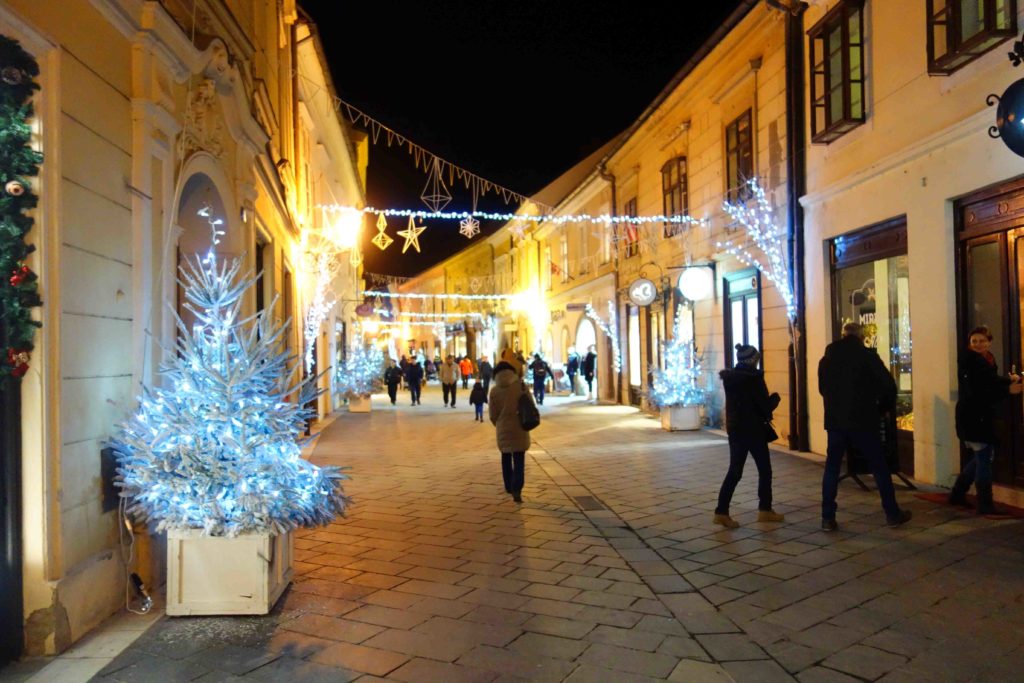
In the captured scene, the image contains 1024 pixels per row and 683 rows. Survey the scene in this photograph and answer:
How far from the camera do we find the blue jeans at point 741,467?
698 centimetres

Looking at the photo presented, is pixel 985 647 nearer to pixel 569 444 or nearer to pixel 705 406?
pixel 569 444

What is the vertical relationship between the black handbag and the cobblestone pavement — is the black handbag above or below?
above

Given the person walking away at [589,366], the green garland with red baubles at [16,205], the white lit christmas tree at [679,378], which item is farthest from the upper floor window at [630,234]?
the green garland with red baubles at [16,205]

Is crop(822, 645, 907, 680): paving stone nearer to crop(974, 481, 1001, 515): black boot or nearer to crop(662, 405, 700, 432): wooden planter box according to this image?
crop(974, 481, 1001, 515): black boot

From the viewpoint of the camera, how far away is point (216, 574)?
15.7ft

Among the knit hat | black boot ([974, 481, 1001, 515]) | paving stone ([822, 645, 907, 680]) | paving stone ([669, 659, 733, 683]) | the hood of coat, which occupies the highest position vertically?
the knit hat

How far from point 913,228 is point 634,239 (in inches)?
431

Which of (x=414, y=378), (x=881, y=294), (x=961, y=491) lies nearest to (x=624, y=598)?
(x=961, y=491)

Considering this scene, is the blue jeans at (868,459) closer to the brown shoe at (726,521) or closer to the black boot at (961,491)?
the brown shoe at (726,521)

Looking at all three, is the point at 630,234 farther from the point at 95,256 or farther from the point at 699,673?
the point at 699,673

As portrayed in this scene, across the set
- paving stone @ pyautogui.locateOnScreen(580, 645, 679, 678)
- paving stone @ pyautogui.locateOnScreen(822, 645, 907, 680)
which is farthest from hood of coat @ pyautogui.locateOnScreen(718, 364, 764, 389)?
paving stone @ pyautogui.locateOnScreen(580, 645, 679, 678)

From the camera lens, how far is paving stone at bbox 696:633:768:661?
4.19m

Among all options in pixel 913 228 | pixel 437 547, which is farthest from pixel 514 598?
pixel 913 228

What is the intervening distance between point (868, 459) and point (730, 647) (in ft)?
10.1
